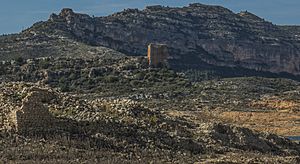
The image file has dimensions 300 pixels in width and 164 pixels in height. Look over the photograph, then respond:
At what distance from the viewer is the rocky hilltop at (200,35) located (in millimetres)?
156250

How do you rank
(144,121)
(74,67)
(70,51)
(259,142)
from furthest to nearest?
(70,51) → (74,67) → (259,142) → (144,121)

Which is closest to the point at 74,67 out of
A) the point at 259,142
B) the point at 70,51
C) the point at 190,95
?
the point at 190,95

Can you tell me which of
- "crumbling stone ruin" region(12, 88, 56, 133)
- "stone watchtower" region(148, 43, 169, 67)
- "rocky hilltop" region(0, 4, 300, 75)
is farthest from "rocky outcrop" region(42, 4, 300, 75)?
"crumbling stone ruin" region(12, 88, 56, 133)

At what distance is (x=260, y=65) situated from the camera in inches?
7411

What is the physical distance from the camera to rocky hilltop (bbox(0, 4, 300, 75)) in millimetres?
156250

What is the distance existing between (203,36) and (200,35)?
36.6 inches

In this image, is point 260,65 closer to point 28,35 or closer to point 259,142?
point 28,35

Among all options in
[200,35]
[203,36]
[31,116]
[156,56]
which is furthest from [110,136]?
[203,36]

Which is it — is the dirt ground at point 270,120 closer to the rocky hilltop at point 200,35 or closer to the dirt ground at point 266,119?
the dirt ground at point 266,119

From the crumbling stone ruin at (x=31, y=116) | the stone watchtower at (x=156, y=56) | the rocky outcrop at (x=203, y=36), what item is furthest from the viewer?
the rocky outcrop at (x=203, y=36)

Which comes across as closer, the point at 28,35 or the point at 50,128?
the point at 50,128

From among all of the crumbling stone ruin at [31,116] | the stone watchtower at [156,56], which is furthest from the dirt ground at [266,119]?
the crumbling stone ruin at [31,116]

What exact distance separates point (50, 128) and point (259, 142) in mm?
11136

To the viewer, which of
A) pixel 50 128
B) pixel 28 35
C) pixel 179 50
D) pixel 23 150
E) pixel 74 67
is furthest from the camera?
pixel 179 50
